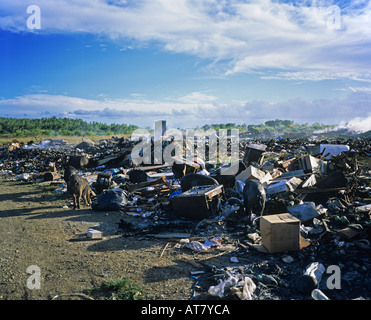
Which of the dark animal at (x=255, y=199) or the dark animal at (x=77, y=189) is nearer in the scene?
the dark animal at (x=255, y=199)

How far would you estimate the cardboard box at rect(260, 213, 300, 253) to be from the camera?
377cm

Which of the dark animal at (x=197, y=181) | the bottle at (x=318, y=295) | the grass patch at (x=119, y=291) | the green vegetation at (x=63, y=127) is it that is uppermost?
the green vegetation at (x=63, y=127)

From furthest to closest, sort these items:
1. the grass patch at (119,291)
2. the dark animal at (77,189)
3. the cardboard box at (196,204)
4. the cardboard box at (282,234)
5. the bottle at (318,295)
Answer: the dark animal at (77,189)
the cardboard box at (196,204)
the cardboard box at (282,234)
the grass patch at (119,291)
the bottle at (318,295)

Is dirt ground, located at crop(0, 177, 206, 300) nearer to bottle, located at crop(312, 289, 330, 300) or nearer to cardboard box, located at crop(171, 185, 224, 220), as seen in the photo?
cardboard box, located at crop(171, 185, 224, 220)

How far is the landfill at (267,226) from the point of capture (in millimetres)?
3121

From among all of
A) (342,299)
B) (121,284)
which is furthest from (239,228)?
(121,284)

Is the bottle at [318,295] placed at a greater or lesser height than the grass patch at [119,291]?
greater

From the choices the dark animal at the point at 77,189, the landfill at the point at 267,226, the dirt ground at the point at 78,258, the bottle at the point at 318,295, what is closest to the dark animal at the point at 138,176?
the landfill at the point at 267,226

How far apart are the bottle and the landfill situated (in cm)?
1

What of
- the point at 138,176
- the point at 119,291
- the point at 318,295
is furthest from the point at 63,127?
the point at 318,295

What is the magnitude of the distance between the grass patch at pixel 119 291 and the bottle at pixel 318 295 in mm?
1875

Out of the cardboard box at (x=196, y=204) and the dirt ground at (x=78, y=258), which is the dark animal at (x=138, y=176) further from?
the cardboard box at (x=196, y=204)

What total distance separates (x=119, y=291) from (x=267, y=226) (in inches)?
87.5
